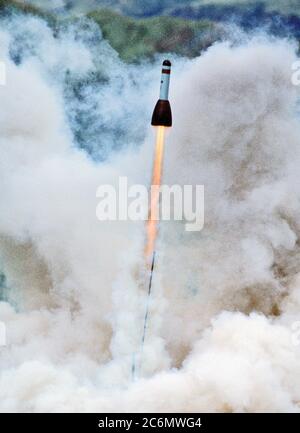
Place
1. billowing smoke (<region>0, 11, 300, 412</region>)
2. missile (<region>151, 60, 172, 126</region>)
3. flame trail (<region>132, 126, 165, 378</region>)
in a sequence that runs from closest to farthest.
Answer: missile (<region>151, 60, 172, 126</region>)
flame trail (<region>132, 126, 165, 378</region>)
billowing smoke (<region>0, 11, 300, 412</region>)

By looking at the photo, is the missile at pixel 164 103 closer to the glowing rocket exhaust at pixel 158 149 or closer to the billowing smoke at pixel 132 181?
the glowing rocket exhaust at pixel 158 149

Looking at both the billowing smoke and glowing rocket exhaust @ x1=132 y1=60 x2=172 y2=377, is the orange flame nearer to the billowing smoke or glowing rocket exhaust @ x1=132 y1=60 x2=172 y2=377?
glowing rocket exhaust @ x1=132 y1=60 x2=172 y2=377

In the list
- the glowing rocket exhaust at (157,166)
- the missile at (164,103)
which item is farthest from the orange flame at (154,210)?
the missile at (164,103)

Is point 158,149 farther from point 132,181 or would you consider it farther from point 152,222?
point 132,181

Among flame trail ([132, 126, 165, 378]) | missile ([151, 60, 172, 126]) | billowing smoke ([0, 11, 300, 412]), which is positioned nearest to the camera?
missile ([151, 60, 172, 126])

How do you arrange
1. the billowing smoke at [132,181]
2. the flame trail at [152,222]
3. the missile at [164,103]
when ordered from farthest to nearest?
the billowing smoke at [132,181]
the flame trail at [152,222]
the missile at [164,103]

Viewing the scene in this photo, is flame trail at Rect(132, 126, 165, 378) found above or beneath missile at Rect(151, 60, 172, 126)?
beneath

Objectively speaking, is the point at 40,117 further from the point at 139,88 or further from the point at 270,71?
the point at 270,71

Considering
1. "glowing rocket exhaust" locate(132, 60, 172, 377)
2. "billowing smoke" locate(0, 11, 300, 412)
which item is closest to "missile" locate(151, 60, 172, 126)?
"glowing rocket exhaust" locate(132, 60, 172, 377)

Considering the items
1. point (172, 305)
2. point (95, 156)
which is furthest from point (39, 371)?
point (95, 156)
